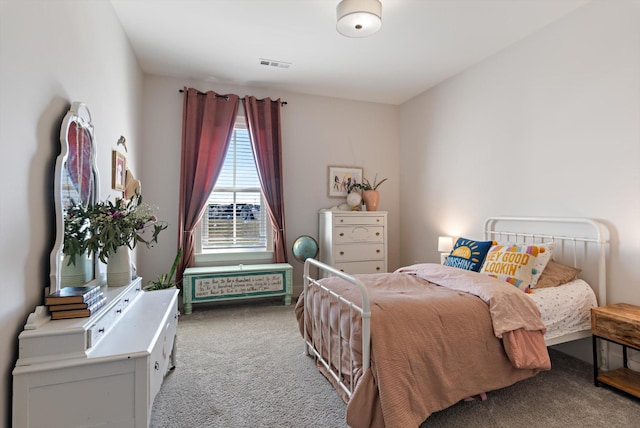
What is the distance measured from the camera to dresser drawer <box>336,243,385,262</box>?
12.8 ft

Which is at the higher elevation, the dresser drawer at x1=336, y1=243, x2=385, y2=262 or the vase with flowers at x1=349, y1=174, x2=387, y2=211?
the vase with flowers at x1=349, y1=174, x2=387, y2=211

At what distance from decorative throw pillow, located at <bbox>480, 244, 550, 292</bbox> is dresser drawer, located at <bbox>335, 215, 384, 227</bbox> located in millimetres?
1678

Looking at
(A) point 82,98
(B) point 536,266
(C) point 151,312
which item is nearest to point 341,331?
(C) point 151,312

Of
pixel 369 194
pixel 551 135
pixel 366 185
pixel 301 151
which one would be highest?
pixel 301 151

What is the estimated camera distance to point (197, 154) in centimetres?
381

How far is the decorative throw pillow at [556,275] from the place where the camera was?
231 cm

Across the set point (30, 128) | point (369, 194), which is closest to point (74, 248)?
point (30, 128)

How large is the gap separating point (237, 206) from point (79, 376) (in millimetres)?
2967

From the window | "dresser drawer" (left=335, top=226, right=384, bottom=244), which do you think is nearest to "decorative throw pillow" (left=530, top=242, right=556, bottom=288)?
"dresser drawer" (left=335, top=226, right=384, bottom=244)

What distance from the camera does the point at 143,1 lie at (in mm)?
2410

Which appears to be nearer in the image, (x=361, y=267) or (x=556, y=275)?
(x=556, y=275)

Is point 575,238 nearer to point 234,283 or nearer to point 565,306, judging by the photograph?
point 565,306

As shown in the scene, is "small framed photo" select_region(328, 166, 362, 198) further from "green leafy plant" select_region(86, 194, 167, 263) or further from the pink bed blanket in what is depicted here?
"green leafy plant" select_region(86, 194, 167, 263)

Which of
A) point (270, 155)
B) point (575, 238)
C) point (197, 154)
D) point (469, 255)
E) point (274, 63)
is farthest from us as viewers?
point (270, 155)
